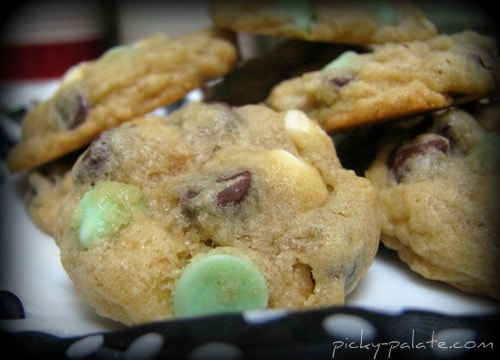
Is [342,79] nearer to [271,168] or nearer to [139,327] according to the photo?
[271,168]

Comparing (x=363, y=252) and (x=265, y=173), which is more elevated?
(x=265, y=173)

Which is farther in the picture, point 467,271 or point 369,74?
point 369,74

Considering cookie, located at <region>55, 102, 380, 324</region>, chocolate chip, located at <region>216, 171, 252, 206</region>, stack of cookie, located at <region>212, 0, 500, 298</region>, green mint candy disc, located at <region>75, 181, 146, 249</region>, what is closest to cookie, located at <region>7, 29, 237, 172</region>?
stack of cookie, located at <region>212, 0, 500, 298</region>

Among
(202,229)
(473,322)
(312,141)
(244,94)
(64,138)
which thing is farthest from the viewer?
(244,94)

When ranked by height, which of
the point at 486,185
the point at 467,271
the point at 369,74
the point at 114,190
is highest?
the point at 369,74

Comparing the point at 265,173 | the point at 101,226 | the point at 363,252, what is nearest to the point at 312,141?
the point at 265,173

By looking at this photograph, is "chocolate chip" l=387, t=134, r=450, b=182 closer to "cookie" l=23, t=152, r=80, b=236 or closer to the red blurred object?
"cookie" l=23, t=152, r=80, b=236

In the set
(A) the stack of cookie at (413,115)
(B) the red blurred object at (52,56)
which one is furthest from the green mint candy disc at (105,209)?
(B) the red blurred object at (52,56)

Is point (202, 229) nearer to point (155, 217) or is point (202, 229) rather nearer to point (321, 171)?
point (155, 217)
